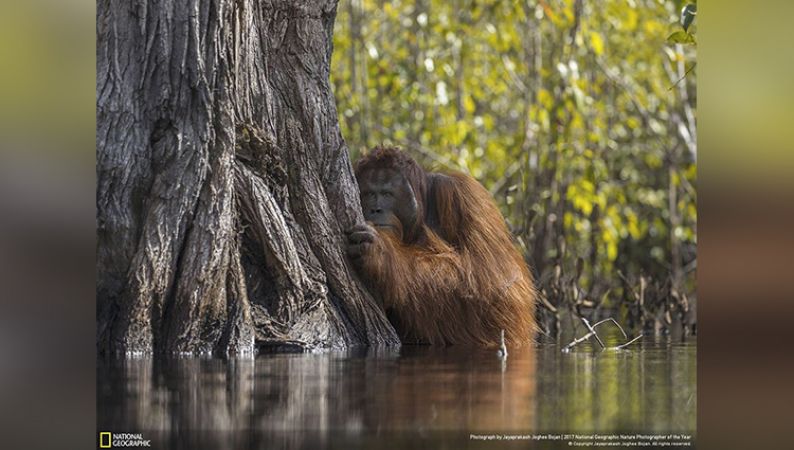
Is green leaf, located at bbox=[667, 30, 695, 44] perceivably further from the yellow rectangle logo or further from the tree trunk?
the yellow rectangle logo

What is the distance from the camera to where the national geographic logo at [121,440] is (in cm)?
352

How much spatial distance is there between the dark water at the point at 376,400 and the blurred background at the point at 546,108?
4.63 m

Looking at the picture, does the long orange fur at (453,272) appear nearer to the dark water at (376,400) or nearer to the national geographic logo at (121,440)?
the dark water at (376,400)

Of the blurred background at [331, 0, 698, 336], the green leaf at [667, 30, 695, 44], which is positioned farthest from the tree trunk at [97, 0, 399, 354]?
the blurred background at [331, 0, 698, 336]

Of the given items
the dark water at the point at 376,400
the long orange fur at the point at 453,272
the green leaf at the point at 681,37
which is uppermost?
the green leaf at the point at 681,37

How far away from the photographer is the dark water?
344 cm

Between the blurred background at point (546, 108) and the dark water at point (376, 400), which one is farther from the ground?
the blurred background at point (546, 108)

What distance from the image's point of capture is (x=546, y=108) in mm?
10906

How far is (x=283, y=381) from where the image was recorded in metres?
4.27

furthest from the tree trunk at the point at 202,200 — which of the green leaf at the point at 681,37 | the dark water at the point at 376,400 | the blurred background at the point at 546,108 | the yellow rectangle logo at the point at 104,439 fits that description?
the blurred background at the point at 546,108

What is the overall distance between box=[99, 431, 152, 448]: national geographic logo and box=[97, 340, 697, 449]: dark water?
0.06ft
